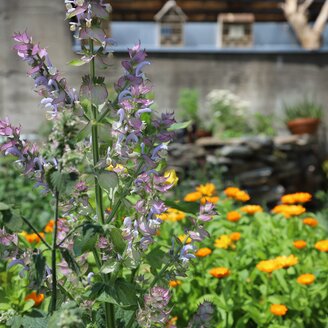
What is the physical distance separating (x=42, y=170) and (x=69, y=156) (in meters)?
0.22

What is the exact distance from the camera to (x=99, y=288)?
1.53m

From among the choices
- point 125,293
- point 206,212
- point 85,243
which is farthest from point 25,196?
point 85,243

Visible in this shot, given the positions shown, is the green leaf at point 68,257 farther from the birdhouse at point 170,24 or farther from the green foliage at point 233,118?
the birdhouse at point 170,24

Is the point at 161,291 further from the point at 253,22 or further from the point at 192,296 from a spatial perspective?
the point at 253,22

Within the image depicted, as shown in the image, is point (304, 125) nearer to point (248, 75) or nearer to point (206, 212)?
point (248, 75)

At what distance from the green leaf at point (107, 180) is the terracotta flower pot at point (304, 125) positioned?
261 inches

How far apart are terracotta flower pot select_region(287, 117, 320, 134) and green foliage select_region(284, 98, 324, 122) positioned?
11 centimetres

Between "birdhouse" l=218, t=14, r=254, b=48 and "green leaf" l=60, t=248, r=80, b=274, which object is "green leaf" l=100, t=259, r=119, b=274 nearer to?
"green leaf" l=60, t=248, r=80, b=274

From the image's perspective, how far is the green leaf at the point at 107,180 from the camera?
1470 mm

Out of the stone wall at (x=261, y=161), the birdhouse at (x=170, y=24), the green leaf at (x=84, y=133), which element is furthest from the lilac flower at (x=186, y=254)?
the birdhouse at (x=170, y=24)

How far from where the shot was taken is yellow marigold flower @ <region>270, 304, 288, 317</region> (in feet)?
7.17

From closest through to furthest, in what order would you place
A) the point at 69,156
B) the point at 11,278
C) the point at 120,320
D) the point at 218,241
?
the point at 69,156 < the point at 120,320 < the point at 11,278 < the point at 218,241

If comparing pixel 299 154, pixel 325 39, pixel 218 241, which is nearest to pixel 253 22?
pixel 325 39

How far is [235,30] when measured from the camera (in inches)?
326
